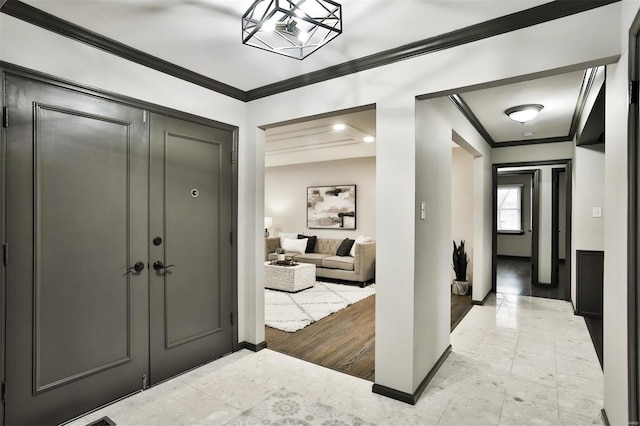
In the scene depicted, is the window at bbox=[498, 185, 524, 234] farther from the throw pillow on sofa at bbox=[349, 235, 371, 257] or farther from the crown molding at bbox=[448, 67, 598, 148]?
the throw pillow on sofa at bbox=[349, 235, 371, 257]

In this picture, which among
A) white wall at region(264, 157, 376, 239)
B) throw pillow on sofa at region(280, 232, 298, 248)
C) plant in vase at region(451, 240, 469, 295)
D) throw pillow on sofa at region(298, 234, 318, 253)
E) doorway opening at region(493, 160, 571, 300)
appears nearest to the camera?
doorway opening at region(493, 160, 571, 300)

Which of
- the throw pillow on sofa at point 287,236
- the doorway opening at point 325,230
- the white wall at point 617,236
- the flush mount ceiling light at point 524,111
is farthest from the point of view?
the throw pillow on sofa at point 287,236

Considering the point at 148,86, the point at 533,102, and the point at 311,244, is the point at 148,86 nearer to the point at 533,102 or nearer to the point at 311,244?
the point at 533,102

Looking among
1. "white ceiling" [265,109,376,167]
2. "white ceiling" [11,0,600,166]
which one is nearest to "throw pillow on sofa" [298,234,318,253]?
"white ceiling" [265,109,376,167]

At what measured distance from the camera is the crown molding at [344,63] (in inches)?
75.3

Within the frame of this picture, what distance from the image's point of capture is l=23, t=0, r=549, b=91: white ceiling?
195cm

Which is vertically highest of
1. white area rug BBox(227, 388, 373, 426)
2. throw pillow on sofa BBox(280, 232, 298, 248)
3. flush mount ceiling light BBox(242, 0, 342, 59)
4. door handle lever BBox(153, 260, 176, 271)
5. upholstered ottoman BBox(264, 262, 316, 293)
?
flush mount ceiling light BBox(242, 0, 342, 59)

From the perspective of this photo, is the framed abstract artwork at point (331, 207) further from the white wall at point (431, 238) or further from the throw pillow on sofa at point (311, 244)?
the white wall at point (431, 238)

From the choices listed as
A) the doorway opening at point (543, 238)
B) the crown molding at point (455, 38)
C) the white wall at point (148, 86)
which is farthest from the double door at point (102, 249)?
the doorway opening at point (543, 238)

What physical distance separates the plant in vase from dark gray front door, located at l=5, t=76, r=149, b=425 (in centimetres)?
461

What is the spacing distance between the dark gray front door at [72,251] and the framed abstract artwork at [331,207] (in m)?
5.04

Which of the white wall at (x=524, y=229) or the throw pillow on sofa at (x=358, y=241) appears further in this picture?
the white wall at (x=524, y=229)

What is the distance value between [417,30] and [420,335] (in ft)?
6.86

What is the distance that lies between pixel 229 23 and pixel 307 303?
3768 millimetres
